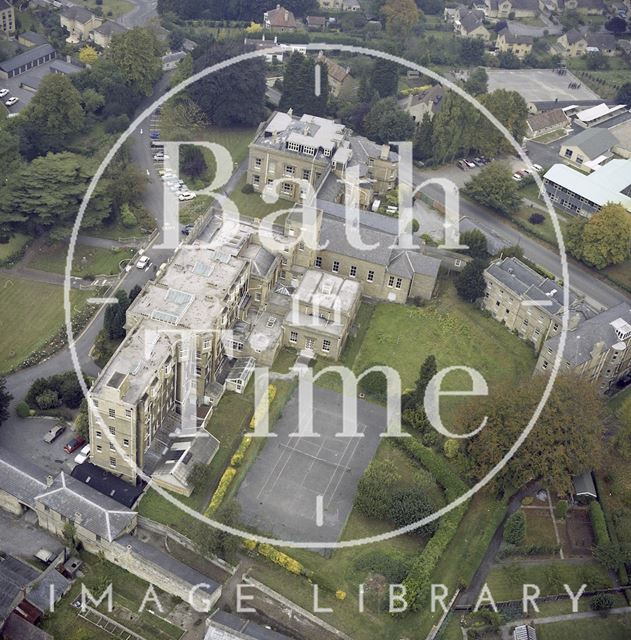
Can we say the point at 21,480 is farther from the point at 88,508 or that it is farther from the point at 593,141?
the point at 593,141

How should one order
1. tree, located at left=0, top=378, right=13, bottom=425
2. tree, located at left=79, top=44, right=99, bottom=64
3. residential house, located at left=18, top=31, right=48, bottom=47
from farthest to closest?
residential house, located at left=18, top=31, right=48, bottom=47 < tree, located at left=79, top=44, right=99, bottom=64 < tree, located at left=0, top=378, right=13, bottom=425

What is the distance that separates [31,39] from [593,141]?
4015 inches

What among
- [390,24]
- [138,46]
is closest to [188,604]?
[138,46]

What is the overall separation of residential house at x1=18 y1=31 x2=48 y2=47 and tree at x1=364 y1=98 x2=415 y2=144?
64.0 m

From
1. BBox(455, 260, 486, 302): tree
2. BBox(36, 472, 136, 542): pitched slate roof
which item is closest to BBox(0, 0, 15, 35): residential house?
BBox(455, 260, 486, 302): tree

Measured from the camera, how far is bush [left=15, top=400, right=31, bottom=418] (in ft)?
274

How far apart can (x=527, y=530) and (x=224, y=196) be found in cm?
6535

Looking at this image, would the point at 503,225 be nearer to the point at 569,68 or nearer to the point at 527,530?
the point at 527,530

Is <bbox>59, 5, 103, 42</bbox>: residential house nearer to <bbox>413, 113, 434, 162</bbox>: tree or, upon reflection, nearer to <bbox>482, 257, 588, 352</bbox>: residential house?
<bbox>413, 113, 434, 162</bbox>: tree

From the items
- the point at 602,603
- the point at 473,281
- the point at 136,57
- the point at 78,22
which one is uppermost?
the point at 136,57

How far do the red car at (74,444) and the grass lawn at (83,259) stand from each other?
1100 inches

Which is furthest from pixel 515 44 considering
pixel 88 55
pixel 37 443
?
pixel 37 443

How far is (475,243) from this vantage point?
107062mm

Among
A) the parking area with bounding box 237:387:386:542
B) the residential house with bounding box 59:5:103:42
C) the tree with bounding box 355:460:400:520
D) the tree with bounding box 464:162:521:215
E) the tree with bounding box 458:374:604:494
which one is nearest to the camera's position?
the tree with bounding box 355:460:400:520
